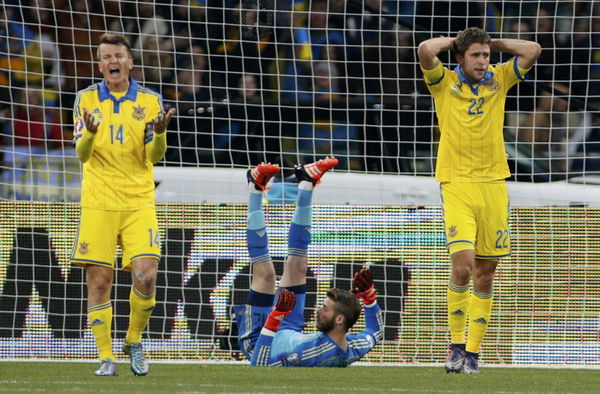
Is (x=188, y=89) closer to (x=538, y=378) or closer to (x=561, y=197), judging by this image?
(x=561, y=197)

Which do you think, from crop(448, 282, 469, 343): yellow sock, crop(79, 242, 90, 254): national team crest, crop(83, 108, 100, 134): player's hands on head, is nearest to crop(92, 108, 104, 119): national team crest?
crop(83, 108, 100, 134): player's hands on head

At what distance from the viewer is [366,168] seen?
10836 mm

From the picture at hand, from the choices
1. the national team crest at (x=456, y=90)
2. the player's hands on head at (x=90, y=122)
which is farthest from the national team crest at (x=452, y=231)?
the player's hands on head at (x=90, y=122)

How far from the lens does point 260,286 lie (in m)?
8.72

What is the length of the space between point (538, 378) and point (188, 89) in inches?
170

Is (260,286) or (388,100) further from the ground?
(388,100)

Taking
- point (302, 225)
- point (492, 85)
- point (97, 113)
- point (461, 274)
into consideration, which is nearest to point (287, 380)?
point (461, 274)

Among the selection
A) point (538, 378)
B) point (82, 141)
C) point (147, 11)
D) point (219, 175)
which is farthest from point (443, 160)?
point (147, 11)

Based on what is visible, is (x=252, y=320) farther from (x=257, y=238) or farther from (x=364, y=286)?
(x=364, y=286)

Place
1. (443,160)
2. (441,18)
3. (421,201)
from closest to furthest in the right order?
(443,160), (421,201), (441,18)

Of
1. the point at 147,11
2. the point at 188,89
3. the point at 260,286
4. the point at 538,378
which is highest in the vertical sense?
the point at 147,11

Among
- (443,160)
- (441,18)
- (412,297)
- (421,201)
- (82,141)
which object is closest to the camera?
(82,141)

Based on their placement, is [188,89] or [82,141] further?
[188,89]

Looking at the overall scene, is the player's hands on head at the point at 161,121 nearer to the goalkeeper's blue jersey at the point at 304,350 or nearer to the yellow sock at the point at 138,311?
the yellow sock at the point at 138,311
